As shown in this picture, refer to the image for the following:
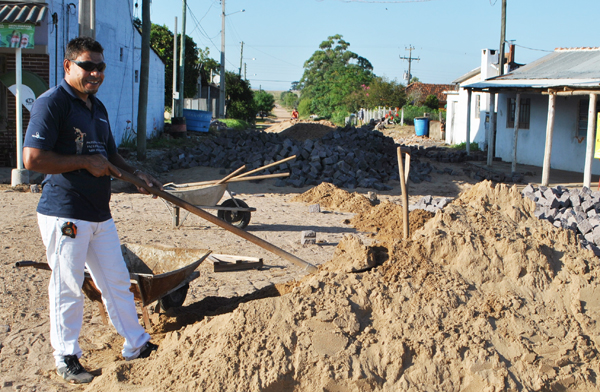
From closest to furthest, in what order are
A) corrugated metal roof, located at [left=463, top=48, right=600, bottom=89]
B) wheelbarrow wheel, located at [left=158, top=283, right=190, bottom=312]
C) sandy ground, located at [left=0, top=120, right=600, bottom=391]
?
sandy ground, located at [left=0, top=120, right=600, bottom=391]
wheelbarrow wheel, located at [left=158, top=283, right=190, bottom=312]
corrugated metal roof, located at [left=463, top=48, right=600, bottom=89]

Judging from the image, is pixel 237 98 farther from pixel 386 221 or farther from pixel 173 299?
pixel 173 299

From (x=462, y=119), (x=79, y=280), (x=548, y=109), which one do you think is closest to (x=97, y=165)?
(x=79, y=280)

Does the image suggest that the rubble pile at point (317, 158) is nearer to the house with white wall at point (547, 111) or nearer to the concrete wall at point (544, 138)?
the house with white wall at point (547, 111)

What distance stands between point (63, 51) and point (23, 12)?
5.75ft

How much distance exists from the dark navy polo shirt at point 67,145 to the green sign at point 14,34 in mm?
8190

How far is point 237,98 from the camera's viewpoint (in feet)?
140

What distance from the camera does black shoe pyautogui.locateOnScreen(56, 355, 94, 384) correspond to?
3139 millimetres

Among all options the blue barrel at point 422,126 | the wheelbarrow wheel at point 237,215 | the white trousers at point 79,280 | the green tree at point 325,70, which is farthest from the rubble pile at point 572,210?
the green tree at point 325,70

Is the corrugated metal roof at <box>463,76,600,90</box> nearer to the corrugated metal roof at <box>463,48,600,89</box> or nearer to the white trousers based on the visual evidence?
the corrugated metal roof at <box>463,48,600,89</box>

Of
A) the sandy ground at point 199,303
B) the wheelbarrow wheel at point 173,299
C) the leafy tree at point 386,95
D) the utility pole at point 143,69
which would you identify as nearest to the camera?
the sandy ground at point 199,303

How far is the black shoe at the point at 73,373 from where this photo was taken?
10.3 feet

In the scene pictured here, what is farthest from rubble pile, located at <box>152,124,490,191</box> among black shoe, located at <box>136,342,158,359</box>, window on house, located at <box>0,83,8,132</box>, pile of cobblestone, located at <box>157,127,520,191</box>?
black shoe, located at <box>136,342,158,359</box>

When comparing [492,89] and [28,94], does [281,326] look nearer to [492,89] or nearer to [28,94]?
[28,94]

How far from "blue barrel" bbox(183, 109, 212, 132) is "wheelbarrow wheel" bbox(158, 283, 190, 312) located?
Result: 21172mm
